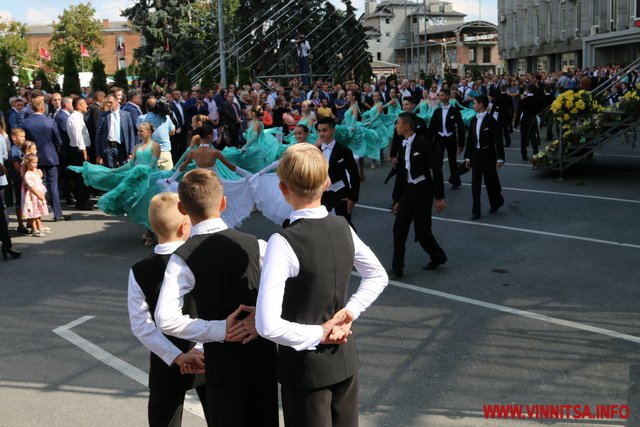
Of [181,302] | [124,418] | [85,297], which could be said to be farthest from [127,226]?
[181,302]

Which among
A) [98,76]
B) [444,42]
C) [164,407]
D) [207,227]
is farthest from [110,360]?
[444,42]

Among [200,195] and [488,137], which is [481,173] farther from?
[200,195]

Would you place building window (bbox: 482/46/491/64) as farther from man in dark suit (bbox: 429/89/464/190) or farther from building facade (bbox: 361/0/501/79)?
man in dark suit (bbox: 429/89/464/190)

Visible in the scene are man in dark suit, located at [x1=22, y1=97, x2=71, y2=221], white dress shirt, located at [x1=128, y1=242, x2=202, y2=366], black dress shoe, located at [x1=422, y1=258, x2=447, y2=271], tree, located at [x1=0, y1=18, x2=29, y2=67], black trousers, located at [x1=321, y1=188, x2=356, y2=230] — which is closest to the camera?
white dress shirt, located at [x1=128, y1=242, x2=202, y2=366]

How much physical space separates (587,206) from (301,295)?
11.1 m

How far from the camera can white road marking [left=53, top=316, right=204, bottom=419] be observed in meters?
5.26

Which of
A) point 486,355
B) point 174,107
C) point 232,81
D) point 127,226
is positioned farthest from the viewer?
point 232,81

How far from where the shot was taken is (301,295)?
303cm

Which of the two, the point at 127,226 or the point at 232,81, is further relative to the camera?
the point at 232,81

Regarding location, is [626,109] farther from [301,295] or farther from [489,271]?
[301,295]

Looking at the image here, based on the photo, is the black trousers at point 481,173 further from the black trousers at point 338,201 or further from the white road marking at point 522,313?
the white road marking at point 522,313

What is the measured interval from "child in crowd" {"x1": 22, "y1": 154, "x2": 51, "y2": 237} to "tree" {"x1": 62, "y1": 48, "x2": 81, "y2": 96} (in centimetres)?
1438

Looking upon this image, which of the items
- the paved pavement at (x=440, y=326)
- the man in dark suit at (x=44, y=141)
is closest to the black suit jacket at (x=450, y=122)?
the paved pavement at (x=440, y=326)

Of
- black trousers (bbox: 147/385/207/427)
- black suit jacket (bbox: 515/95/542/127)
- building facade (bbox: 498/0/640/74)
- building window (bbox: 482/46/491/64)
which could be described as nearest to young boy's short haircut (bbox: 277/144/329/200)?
black trousers (bbox: 147/385/207/427)
